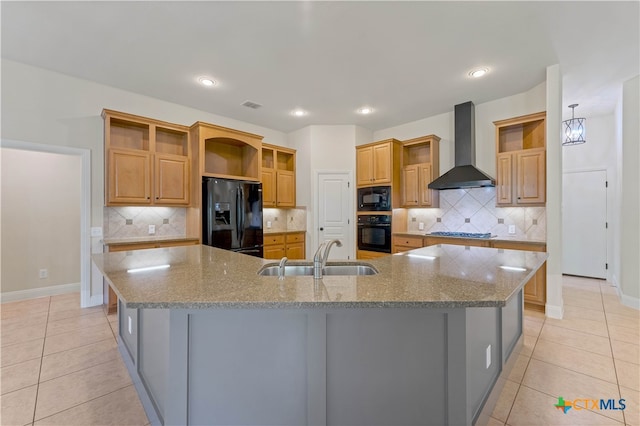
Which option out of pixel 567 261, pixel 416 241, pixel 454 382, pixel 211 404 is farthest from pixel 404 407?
pixel 567 261

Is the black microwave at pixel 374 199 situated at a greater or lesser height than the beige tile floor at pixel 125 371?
greater

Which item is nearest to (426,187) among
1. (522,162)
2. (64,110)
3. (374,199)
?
(374,199)

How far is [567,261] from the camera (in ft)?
16.7

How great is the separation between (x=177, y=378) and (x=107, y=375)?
1.33 meters

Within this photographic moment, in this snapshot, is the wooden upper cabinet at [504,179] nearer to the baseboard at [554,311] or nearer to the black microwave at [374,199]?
the baseboard at [554,311]

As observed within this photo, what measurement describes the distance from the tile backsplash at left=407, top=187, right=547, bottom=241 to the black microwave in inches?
26.0

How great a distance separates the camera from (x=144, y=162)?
3707 millimetres

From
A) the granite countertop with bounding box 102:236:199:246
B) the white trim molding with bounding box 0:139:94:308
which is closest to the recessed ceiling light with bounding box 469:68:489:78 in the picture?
the granite countertop with bounding box 102:236:199:246

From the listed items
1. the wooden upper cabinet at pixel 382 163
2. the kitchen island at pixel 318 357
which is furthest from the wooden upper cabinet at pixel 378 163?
the kitchen island at pixel 318 357

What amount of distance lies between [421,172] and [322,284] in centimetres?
379

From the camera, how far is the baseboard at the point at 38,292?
3752 millimetres

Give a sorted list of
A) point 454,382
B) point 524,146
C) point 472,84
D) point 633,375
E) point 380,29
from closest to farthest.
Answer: point 454,382
point 633,375
point 380,29
point 472,84
point 524,146

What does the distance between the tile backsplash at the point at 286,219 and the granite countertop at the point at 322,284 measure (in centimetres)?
331

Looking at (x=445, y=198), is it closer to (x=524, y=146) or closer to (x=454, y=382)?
(x=524, y=146)
